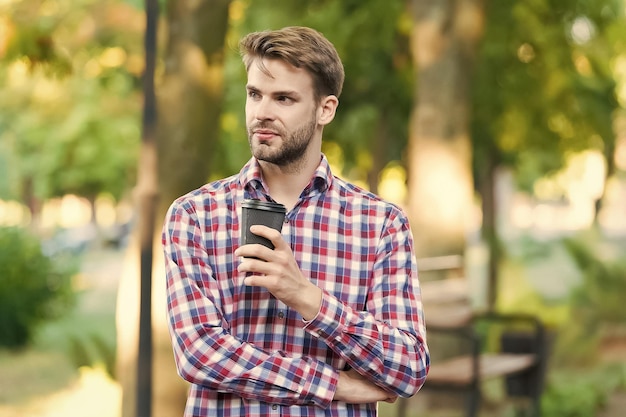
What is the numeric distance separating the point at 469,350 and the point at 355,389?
30.4ft

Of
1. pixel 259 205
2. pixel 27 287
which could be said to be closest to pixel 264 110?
pixel 259 205

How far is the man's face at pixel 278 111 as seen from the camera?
268 cm

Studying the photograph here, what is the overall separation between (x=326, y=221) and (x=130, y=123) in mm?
21331

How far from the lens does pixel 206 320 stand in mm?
2723

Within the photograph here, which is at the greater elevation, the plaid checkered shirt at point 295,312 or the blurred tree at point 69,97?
the blurred tree at point 69,97

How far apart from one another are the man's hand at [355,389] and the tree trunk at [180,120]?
660 centimetres

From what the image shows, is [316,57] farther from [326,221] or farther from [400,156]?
[400,156]

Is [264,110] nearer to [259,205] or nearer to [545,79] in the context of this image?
[259,205]

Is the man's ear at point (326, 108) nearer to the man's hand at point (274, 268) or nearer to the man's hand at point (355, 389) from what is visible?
the man's hand at point (274, 268)

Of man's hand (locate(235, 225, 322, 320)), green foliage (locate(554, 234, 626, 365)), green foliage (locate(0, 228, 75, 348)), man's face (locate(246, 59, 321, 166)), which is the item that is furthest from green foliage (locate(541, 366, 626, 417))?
man's hand (locate(235, 225, 322, 320))

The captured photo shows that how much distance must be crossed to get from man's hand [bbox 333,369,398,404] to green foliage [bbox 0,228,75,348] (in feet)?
48.7

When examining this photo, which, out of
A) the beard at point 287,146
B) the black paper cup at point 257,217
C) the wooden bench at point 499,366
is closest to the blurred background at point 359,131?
the wooden bench at point 499,366

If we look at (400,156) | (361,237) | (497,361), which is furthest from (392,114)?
(361,237)

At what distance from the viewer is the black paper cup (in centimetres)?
251
